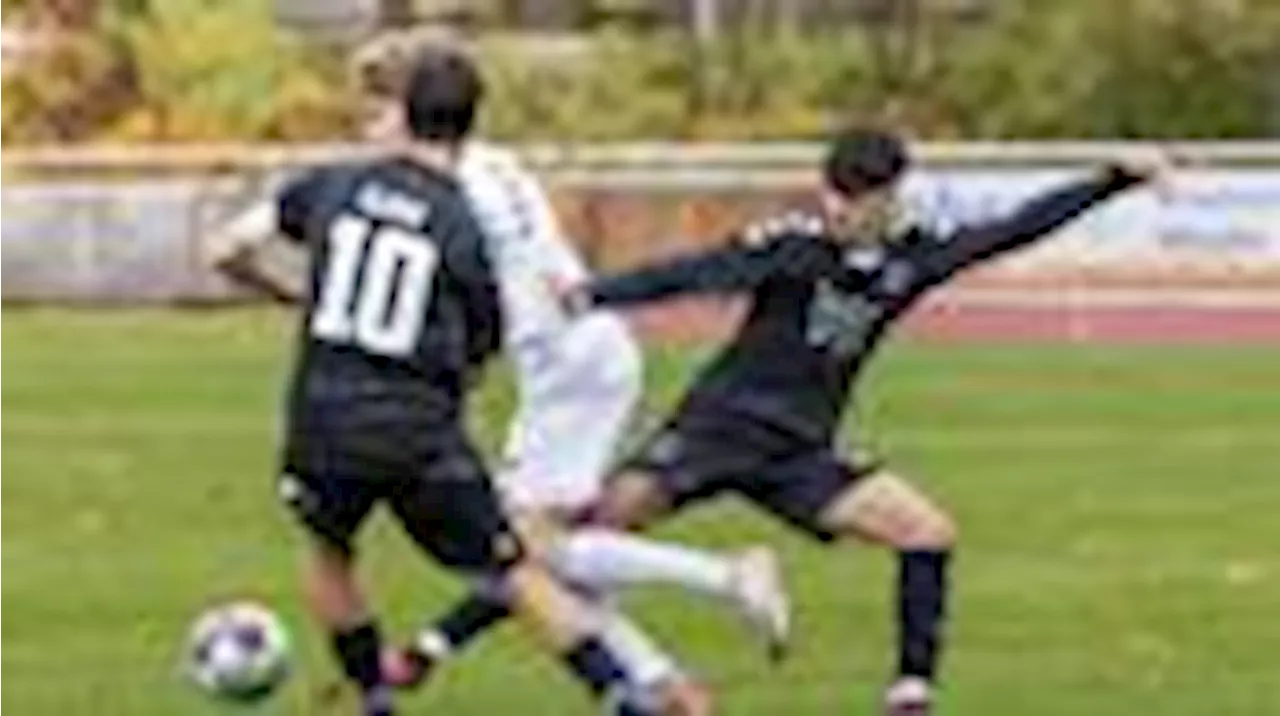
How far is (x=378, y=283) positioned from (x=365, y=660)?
1.24 metres

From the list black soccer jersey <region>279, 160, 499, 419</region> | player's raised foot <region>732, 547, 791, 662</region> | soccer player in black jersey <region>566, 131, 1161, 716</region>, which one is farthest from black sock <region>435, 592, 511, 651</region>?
black soccer jersey <region>279, 160, 499, 419</region>

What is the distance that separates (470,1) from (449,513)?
39.5 m

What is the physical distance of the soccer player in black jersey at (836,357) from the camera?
545 inches

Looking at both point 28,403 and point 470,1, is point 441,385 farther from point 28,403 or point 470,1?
point 470,1

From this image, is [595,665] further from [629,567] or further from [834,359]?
[834,359]

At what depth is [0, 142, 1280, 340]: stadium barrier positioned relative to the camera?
120 feet

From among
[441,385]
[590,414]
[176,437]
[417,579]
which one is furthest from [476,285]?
[176,437]

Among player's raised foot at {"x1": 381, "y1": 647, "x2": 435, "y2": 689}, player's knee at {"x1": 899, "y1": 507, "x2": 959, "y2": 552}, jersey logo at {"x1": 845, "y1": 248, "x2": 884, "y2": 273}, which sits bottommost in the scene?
player's raised foot at {"x1": 381, "y1": 647, "x2": 435, "y2": 689}

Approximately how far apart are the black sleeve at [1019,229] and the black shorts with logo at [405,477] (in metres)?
1.68

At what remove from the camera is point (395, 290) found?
12648 mm

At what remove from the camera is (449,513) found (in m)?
12.8

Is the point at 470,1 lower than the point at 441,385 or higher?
lower

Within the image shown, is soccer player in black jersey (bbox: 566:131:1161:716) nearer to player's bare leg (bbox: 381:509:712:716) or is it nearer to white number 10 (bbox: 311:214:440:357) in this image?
player's bare leg (bbox: 381:509:712:716)

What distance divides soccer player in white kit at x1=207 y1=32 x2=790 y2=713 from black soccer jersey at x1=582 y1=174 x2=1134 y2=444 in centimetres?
42
